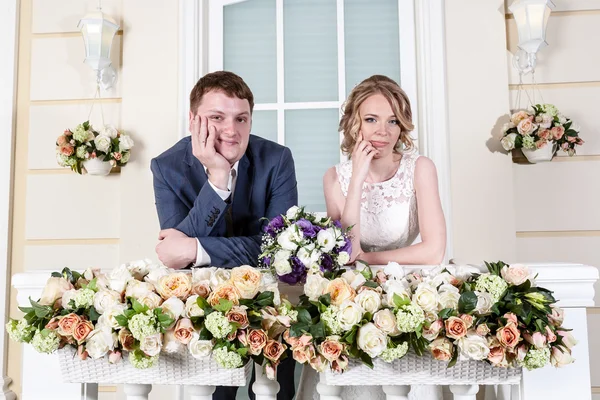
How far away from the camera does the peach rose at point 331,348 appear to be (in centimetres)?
108

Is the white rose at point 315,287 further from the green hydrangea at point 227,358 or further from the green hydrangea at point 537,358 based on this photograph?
the green hydrangea at point 537,358

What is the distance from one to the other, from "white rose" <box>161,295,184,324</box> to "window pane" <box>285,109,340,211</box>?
175cm

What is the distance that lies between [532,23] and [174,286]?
84.3 inches

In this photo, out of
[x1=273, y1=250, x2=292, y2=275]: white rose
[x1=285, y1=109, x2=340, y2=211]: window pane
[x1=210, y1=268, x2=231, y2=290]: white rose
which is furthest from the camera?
[x1=285, y1=109, x2=340, y2=211]: window pane

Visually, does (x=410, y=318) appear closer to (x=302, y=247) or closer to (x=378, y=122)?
(x=302, y=247)

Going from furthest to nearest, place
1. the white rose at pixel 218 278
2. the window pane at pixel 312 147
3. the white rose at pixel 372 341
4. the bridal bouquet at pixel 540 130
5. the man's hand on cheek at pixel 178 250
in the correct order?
the window pane at pixel 312 147 < the bridal bouquet at pixel 540 130 < the man's hand on cheek at pixel 178 250 < the white rose at pixel 218 278 < the white rose at pixel 372 341

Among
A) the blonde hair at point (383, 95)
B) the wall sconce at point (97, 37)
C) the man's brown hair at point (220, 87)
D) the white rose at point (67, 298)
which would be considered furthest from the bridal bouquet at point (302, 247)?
the wall sconce at point (97, 37)

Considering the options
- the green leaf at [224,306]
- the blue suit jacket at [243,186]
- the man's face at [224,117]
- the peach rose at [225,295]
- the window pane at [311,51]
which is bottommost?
the green leaf at [224,306]

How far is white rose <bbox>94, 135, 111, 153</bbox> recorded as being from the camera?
2.67 metres

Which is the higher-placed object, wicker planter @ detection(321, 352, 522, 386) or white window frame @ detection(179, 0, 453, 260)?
white window frame @ detection(179, 0, 453, 260)

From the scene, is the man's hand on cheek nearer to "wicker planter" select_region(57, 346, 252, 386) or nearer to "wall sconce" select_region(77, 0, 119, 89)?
"wicker planter" select_region(57, 346, 252, 386)

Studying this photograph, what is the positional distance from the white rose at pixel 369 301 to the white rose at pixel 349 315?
0.06 feet

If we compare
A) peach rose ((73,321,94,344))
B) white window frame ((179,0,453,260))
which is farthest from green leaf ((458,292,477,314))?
white window frame ((179,0,453,260))

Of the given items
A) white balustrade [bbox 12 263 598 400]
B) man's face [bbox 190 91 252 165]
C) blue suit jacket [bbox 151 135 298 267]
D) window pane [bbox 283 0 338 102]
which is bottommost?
white balustrade [bbox 12 263 598 400]
